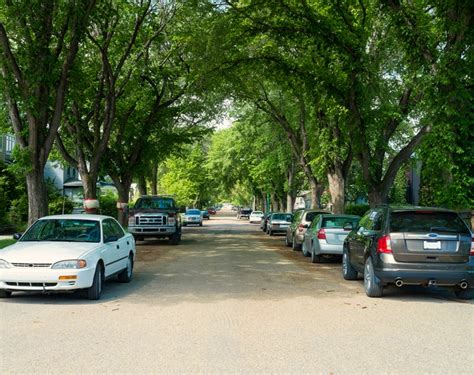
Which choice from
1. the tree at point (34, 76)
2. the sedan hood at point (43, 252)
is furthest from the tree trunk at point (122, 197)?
the sedan hood at point (43, 252)

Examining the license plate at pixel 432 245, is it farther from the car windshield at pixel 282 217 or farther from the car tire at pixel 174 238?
the car windshield at pixel 282 217

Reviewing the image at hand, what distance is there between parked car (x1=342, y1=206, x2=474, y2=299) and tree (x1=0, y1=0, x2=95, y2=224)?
10.7 m

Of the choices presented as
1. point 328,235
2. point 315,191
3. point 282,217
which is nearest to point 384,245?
point 328,235

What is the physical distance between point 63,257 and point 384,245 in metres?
5.71

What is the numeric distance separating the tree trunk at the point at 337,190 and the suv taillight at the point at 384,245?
1737 cm

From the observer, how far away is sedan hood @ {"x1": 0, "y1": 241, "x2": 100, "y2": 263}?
9.71 meters

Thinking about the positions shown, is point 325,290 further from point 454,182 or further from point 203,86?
point 203,86

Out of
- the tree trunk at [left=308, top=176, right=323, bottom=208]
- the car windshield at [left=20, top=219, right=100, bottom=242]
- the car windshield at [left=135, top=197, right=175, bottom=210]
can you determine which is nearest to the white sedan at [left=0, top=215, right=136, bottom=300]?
→ the car windshield at [left=20, top=219, right=100, bottom=242]

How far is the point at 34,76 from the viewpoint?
16.7 meters

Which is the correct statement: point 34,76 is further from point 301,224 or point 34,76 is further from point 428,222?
point 428,222

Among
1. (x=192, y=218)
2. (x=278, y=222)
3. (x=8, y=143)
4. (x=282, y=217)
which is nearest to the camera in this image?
(x=278, y=222)

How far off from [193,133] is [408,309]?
2697 centimetres

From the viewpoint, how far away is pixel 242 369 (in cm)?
597

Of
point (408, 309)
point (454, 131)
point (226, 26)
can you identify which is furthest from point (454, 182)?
point (226, 26)
